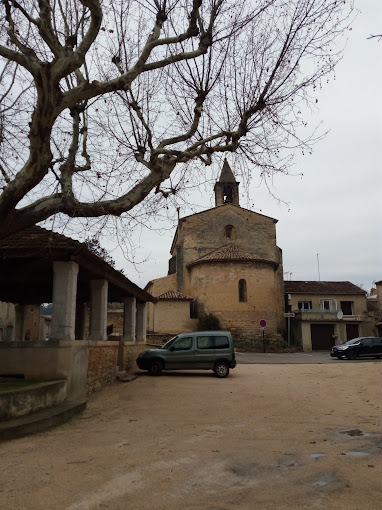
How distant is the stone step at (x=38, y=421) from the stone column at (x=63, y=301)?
144 centimetres

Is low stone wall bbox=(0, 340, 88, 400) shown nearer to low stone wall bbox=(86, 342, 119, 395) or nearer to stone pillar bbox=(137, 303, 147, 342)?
low stone wall bbox=(86, 342, 119, 395)

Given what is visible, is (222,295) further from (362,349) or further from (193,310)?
(362,349)

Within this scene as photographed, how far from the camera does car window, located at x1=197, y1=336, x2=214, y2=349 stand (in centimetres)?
1447

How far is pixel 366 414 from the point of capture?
7.83m

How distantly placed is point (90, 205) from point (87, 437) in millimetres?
3802

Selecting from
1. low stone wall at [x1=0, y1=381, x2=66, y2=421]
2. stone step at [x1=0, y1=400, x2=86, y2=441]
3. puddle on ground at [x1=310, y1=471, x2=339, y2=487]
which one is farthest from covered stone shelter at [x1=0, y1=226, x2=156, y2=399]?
puddle on ground at [x1=310, y1=471, x2=339, y2=487]

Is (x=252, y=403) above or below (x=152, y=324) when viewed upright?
below

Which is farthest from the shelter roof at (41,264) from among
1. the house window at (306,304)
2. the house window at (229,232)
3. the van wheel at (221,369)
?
the house window at (306,304)

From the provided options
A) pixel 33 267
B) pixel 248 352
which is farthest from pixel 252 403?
pixel 248 352

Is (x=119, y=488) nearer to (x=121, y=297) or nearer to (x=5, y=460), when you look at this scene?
(x=5, y=460)

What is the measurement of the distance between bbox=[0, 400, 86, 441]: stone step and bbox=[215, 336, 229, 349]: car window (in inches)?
294

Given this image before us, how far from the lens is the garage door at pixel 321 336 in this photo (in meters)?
32.7

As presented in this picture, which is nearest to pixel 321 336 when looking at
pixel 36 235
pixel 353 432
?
pixel 353 432

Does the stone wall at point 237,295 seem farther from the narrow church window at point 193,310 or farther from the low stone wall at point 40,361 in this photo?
the low stone wall at point 40,361
